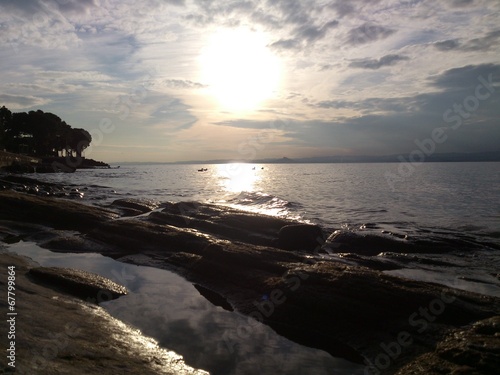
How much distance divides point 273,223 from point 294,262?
877 cm

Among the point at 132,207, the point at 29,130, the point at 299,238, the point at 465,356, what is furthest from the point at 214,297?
the point at 29,130

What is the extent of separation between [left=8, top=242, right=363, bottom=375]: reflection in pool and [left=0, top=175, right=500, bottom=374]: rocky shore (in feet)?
1.18

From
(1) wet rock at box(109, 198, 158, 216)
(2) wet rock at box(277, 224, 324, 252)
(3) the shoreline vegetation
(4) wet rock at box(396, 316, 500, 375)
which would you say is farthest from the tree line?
(4) wet rock at box(396, 316, 500, 375)

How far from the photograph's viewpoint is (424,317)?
29.5 feet

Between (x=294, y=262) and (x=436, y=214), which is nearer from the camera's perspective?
(x=294, y=262)

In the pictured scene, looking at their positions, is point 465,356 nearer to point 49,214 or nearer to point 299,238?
point 299,238

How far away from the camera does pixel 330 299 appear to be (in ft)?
32.2

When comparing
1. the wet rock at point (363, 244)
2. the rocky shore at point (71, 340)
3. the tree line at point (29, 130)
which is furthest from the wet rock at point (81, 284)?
the tree line at point (29, 130)

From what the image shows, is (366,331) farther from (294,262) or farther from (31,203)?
(31,203)

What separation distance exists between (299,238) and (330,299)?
9556 mm

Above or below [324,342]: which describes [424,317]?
above

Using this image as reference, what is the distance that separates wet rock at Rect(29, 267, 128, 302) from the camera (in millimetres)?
10320

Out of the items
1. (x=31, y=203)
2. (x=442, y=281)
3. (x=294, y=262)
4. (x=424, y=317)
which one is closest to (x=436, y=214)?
(x=442, y=281)

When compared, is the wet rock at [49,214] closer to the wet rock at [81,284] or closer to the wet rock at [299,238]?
the wet rock at [81,284]
